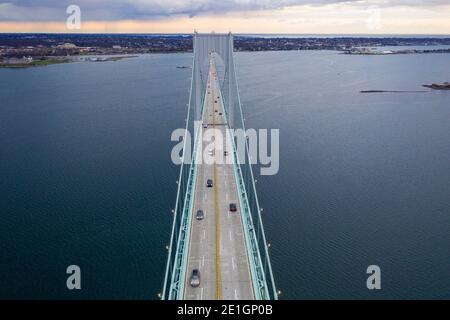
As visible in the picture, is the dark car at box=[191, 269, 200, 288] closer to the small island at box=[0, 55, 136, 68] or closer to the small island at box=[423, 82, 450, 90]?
the small island at box=[423, 82, 450, 90]

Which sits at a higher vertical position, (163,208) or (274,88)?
(274,88)

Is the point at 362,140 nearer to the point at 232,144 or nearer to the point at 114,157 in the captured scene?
the point at 232,144

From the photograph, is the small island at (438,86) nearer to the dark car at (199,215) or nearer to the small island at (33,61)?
the dark car at (199,215)

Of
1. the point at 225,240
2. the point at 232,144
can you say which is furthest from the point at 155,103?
the point at 225,240

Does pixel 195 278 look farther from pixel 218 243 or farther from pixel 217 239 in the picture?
pixel 217 239

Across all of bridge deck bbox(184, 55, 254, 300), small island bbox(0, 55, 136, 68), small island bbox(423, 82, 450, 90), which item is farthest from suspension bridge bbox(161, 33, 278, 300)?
small island bbox(0, 55, 136, 68)

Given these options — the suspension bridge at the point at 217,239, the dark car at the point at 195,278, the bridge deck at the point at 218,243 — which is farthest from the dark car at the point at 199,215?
the dark car at the point at 195,278

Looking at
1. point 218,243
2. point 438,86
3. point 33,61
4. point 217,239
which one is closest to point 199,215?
point 217,239

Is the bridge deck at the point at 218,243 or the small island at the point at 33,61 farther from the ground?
the small island at the point at 33,61
